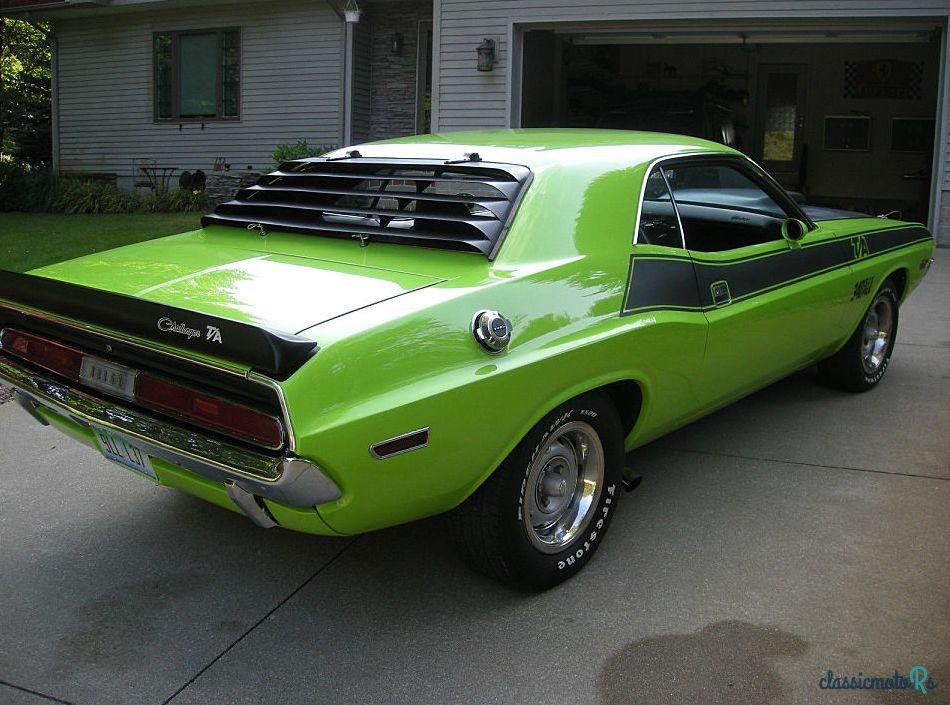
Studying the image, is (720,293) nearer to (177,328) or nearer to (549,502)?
(549,502)

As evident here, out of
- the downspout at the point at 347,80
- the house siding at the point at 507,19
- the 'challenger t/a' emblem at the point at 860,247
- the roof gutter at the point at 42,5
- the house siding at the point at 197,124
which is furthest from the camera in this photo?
the roof gutter at the point at 42,5

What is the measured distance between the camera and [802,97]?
17203 millimetres

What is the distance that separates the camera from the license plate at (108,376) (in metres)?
2.90

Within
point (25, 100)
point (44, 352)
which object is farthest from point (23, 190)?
point (44, 352)

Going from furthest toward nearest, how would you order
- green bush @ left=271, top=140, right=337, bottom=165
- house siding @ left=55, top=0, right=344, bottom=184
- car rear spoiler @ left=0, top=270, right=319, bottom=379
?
house siding @ left=55, top=0, right=344, bottom=184
green bush @ left=271, top=140, right=337, bottom=165
car rear spoiler @ left=0, top=270, right=319, bottom=379

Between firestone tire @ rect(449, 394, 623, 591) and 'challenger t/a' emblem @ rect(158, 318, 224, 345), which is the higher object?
'challenger t/a' emblem @ rect(158, 318, 224, 345)

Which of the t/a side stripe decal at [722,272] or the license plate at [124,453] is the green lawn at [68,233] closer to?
the license plate at [124,453]

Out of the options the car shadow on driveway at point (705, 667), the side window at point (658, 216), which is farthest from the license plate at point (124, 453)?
the side window at point (658, 216)

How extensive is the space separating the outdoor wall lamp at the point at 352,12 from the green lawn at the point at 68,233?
393 centimetres

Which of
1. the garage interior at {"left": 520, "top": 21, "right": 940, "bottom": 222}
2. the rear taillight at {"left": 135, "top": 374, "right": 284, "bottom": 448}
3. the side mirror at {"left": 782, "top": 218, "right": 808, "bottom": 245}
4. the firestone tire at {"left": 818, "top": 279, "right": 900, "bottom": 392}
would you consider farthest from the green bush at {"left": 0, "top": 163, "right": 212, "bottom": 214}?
the rear taillight at {"left": 135, "top": 374, "right": 284, "bottom": 448}

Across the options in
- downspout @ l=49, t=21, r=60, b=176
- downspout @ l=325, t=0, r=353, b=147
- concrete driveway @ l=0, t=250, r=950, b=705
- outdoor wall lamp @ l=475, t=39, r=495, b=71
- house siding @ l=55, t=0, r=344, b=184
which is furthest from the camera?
downspout @ l=49, t=21, r=60, b=176

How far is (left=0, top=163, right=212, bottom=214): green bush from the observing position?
15.6 meters

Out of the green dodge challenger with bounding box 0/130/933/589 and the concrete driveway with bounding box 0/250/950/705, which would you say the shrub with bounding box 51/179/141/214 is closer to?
the concrete driveway with bounding box 0/250/950/705

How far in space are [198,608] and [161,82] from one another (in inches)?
660
